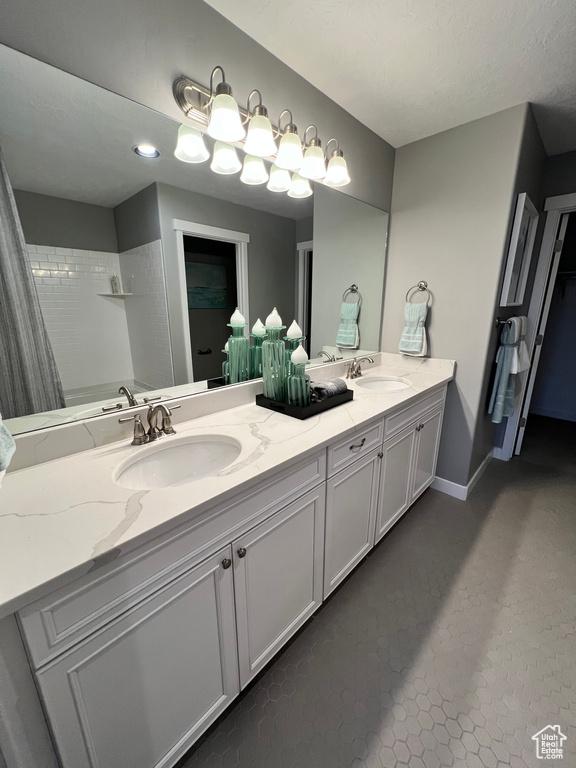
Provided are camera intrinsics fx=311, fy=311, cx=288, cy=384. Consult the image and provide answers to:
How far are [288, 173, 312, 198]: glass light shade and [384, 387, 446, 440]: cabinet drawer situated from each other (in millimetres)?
1194

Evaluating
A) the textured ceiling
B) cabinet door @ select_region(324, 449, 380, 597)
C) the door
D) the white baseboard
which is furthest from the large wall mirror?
the door

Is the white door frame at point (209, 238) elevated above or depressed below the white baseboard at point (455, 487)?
above

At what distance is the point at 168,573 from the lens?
721 mm

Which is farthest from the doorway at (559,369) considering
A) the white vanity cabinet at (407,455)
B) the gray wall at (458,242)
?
the white vanity cabinet at (407,455)

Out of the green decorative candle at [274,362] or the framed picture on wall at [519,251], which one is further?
the framed picture on wall at [519,251]

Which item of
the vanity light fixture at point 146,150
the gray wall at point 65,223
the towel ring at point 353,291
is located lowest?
the towel ring at point 353,291

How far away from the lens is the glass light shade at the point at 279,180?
144cm

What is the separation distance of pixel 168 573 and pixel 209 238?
121cm

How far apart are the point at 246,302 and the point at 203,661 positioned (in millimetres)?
1308

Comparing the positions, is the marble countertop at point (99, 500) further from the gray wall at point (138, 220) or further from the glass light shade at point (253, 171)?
the glass light shade at point (253, 171)

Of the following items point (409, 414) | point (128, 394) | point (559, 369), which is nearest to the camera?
point (128, 394)

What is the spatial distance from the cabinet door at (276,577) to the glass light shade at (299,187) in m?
1.40

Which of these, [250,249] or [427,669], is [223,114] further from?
[427,669]

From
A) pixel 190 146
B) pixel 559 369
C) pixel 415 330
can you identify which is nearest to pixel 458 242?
pixel 415 330
